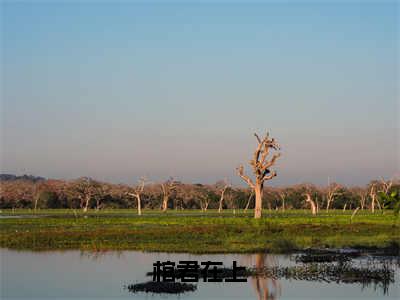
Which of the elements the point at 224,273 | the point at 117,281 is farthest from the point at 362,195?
the point at 117,281

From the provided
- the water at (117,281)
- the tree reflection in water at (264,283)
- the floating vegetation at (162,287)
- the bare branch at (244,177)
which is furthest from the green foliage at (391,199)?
the bare branch at (244,177)

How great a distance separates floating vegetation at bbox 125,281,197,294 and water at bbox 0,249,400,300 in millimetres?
313

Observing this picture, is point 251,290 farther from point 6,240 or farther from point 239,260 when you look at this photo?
point 6,240

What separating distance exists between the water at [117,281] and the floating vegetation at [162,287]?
31 cm

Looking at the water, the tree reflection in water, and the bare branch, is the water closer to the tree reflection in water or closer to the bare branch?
the tree reflection in water

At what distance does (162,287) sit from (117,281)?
3.07 m

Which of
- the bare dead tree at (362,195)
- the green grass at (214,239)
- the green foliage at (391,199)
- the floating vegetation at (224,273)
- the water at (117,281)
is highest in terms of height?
the bare dead tree at (362,195)

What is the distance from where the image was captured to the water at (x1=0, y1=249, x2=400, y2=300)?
62.6 ft

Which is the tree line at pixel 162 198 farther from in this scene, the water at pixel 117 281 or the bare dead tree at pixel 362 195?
the water at pixel 117 281

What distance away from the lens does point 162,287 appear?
771 inches

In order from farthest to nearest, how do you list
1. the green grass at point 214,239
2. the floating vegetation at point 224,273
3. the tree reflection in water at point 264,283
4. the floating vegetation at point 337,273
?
the green grass at point 214,239, the floating vegetation at point 224,273, the floating vegetation at point 337,273, the tree reflection in water at point 264,283

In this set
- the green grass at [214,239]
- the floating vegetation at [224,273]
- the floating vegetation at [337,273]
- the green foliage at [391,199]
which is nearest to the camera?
the green foliage at [391,199]

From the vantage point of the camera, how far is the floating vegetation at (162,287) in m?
19.3

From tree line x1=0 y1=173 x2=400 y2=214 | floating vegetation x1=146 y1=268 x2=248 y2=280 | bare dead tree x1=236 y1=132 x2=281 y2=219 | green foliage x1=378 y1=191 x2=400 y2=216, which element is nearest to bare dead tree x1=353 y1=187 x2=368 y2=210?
tree line x1=0 y1=173 x2=400 y2=214
